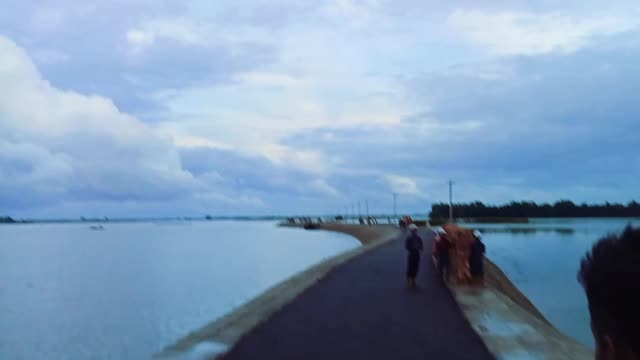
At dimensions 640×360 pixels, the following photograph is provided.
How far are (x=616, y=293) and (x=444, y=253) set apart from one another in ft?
74.3

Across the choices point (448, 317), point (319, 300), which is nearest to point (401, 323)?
point (448, 317)

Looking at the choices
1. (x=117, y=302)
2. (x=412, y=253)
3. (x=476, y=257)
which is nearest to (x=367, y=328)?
(x=412, y=253)

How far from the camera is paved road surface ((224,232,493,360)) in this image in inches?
454

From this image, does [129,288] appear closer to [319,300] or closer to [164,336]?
[164,336]

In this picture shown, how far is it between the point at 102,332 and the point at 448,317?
12957 mm

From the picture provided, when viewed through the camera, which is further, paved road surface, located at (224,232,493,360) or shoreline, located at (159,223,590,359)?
shoreline, located at (159,223,590,359)

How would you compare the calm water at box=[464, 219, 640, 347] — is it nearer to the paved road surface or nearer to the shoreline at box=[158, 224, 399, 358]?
the paved road surface

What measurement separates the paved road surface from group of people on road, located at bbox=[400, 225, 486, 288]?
63 centimetres

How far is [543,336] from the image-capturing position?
45.4ft

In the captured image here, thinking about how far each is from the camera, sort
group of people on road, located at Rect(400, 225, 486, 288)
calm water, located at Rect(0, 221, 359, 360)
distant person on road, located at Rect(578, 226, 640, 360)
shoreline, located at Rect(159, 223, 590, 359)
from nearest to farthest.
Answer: distant person on road, located at Rect(578, 226, 640, 360) < shoreline, located at Rect(159, 223, 590, 359) < group of people on road, located at Rect(400, 225, 486, 288) < calm water, located at Rect(0, 221, 359, 360)

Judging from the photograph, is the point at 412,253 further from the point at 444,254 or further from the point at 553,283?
the point at 553,283

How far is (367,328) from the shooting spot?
1391 centimetres

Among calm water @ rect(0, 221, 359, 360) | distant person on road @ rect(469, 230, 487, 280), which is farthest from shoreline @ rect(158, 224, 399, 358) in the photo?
distant person on road @ rect(469, 230, 487, 280)

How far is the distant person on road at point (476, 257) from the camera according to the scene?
73.0 ft
